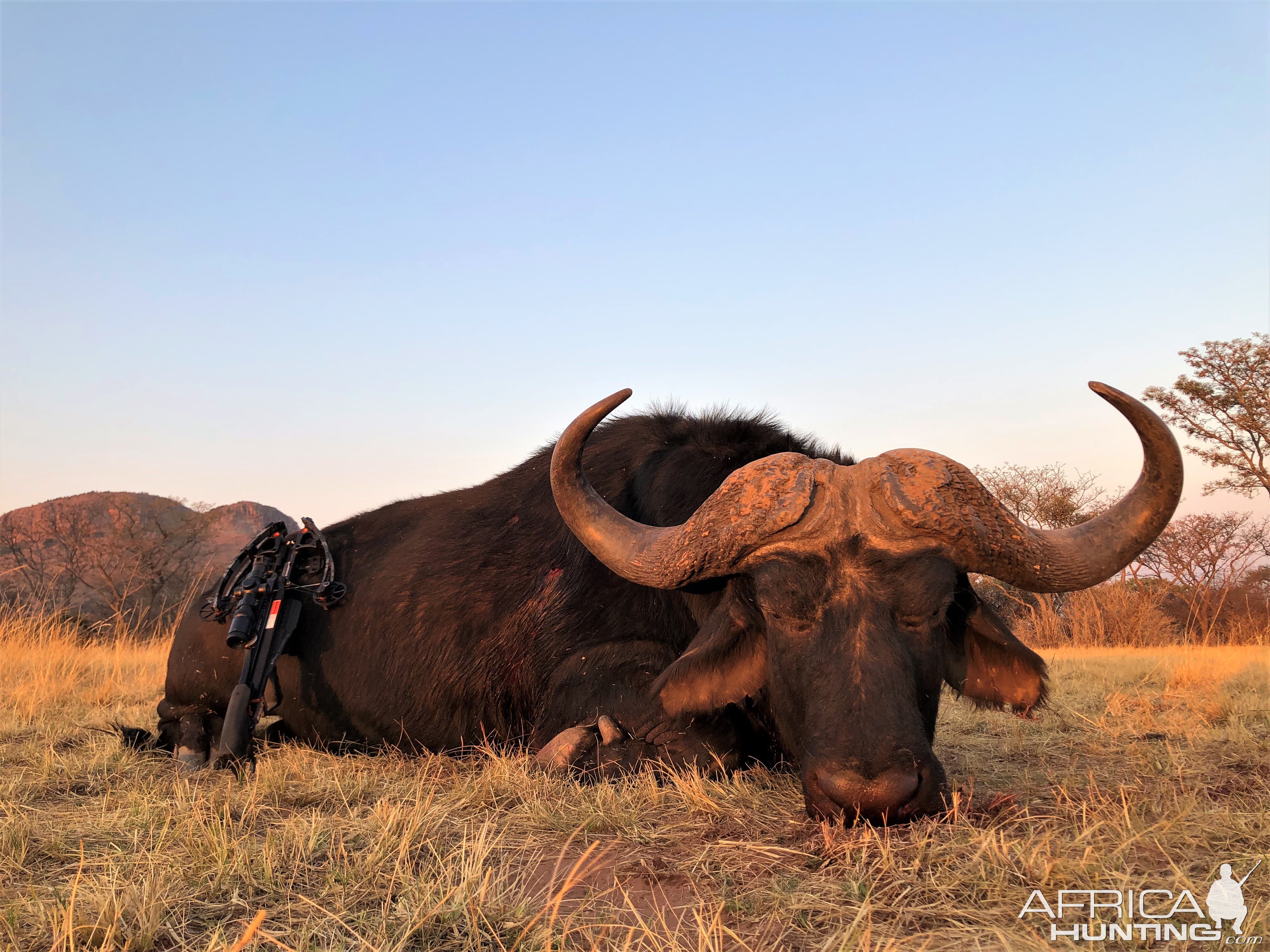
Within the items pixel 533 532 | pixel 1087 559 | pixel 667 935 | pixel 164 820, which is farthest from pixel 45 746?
pixel 1087 559

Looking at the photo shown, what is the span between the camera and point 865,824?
2342 mm

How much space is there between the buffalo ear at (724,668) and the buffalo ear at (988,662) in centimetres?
71

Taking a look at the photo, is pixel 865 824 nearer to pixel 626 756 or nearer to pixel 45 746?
pixel 626 756

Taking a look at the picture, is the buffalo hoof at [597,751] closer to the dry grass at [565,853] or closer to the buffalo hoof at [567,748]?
the buffalo hoof at [567,748]

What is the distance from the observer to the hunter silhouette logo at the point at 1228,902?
1.83 metres

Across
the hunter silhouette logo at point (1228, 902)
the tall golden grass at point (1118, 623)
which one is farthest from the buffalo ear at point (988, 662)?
the tall golden grass at point (1118, 623)

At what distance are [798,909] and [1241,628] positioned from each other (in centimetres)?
1631

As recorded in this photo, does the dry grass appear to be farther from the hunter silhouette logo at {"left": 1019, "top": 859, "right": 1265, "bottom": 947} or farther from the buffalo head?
the buffalo head

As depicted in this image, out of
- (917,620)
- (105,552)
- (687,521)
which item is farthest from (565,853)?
(105,552)

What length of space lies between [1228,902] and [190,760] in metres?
4.23

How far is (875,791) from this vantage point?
235cm

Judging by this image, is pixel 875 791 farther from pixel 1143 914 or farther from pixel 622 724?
pixel 622 724

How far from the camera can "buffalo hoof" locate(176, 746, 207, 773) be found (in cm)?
398

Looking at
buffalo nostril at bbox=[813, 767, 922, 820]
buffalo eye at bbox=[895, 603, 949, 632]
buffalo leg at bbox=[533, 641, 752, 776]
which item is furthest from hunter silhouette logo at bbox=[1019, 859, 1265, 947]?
buffalo leg at bbox=[533, 641, 752, 776]
